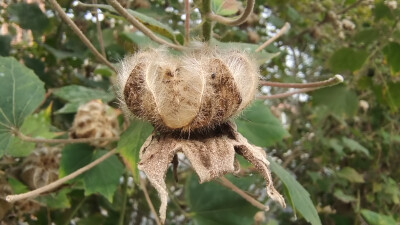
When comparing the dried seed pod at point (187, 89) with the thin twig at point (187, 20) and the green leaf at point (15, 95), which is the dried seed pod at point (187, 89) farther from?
the green leaf at point (15, 95)

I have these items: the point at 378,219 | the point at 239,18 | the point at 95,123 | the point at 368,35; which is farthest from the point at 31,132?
the point at 368,35

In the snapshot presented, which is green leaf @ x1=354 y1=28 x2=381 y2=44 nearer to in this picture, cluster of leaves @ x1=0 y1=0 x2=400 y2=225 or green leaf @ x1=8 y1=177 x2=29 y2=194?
cluster of leaves @ x1=0 y1=0 x2=400 y2=225

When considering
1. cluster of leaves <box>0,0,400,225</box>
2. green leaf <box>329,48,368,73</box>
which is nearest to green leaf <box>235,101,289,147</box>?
cluster of leaves <box>0,0,400,225</box>

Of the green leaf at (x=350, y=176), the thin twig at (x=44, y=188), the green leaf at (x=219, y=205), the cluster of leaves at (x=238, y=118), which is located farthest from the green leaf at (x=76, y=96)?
the green leaf at (x=350, y=176)

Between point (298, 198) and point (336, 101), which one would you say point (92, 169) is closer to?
point (298, 198)

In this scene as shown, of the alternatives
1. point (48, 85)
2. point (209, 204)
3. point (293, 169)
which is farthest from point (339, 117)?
point (48, 85)

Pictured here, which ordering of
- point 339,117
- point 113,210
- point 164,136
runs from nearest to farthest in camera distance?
point 164,136, point 113,210, point 339,117

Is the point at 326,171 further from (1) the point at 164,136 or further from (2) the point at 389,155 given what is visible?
(1) the point at 164,136
